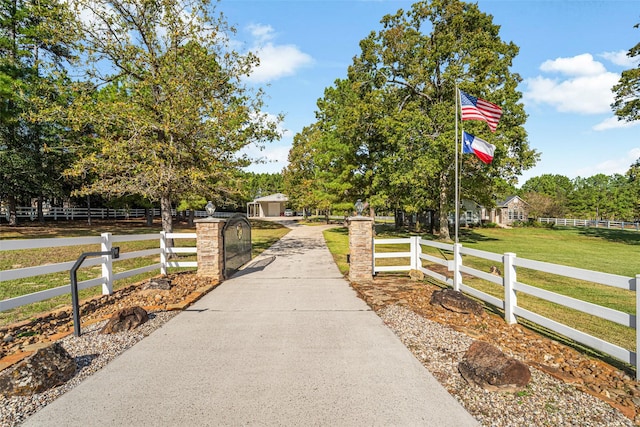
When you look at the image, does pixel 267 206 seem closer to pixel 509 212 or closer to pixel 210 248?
pixel 509 212

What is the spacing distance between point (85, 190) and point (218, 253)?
269 inches

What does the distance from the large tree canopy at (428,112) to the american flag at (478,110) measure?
862cm

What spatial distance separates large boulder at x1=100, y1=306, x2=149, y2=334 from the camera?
4.96 m

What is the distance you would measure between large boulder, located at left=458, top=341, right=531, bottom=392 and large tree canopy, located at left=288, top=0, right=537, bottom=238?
620 inches

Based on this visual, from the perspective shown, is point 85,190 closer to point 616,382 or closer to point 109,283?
point 109,283

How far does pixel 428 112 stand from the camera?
2172 cm

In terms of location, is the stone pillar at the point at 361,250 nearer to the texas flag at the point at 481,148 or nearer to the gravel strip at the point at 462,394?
the gravel strip at the point at 462,394

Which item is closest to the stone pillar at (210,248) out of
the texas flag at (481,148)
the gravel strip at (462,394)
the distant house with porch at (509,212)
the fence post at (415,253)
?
the gravel strip at (462,394)

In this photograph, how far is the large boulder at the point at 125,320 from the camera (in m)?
4.96

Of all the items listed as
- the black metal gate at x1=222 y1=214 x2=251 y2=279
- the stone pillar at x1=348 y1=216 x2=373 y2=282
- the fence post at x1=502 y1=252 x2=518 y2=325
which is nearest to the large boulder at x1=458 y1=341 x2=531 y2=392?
the fence post at x1=502 y1=252 x2=518 y2=325

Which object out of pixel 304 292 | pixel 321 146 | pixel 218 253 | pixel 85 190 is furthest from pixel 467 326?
pixel 321 146

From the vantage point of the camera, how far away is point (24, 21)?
21047 millimetres

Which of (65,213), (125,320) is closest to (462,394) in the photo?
(125,320)

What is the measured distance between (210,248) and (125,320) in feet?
12.3
